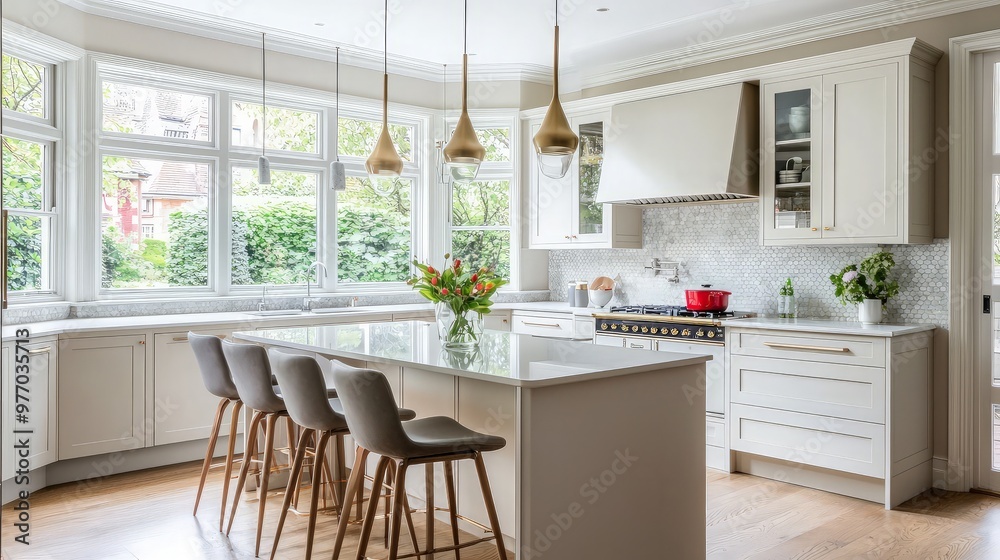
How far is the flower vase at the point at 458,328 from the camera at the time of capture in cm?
342

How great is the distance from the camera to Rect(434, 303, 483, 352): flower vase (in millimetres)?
3420

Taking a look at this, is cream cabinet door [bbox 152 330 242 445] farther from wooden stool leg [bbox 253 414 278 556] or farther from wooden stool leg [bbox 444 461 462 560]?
wooden stool leg [bbox 444 461 462 560]

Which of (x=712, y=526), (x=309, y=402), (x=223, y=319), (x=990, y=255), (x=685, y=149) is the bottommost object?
(x=712, y=526)

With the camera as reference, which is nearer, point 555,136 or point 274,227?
point 555,136

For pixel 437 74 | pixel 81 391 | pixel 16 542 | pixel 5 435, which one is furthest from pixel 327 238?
pixel 16 542

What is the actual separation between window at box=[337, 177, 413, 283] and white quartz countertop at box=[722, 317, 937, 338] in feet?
9.73

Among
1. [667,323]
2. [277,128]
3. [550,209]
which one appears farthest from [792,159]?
[277,128]

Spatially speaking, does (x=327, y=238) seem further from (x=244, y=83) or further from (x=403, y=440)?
→ (x=403, y=440)

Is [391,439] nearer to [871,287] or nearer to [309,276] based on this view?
[871,287]

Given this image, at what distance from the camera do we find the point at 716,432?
475 centimetres

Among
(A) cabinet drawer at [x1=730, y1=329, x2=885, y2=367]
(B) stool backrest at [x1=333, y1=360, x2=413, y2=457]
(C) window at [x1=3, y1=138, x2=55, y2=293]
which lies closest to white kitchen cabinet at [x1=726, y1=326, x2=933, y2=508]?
(A) cabinet drawer at [x1=730, y1=329, x2=885, y2=367]

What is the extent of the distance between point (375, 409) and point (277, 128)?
3.84 meters

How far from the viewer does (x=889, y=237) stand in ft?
14.0

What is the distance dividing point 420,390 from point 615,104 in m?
3.05
